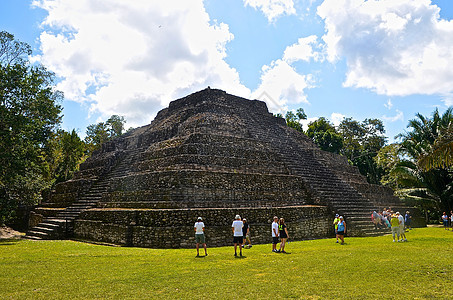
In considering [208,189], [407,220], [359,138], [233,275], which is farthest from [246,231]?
[359,138]

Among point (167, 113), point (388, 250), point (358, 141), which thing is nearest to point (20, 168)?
point (167, 113)

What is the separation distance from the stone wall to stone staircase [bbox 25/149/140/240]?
74.3 inches

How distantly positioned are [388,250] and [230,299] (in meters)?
7.11

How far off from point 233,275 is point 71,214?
518 inches

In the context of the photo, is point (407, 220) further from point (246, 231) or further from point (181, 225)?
point (181, 225)

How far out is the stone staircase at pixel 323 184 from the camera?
1567cm

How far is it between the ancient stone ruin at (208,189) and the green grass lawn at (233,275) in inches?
87.5

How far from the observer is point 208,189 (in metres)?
13.6

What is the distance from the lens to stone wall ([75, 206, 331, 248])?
1166 cm

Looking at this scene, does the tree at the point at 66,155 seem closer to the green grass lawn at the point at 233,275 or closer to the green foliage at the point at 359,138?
the green grass lawn at the point at 233,275

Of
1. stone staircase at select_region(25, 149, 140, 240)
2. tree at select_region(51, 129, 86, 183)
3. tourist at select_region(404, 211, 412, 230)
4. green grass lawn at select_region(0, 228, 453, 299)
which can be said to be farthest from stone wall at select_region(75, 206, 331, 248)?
tree at select_region(51, 129, 86, 183)

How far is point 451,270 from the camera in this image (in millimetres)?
7027

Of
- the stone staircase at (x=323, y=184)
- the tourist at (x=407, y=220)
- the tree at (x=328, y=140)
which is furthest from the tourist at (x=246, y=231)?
the tree at (x=328, y=140)

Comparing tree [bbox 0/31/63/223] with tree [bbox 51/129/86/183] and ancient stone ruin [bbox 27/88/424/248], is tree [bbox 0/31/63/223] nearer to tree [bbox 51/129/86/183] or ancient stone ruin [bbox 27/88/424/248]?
ancient stone ruin [bbox 27/88/424/248]
